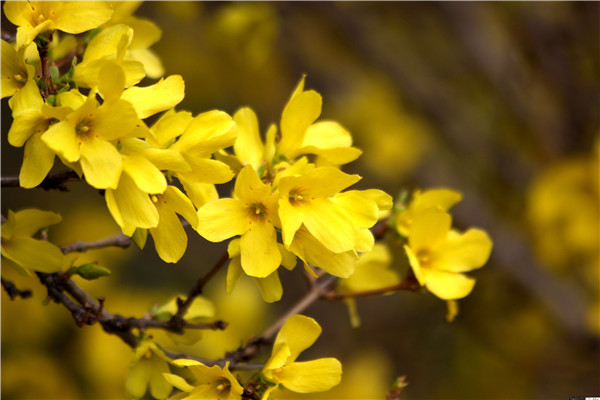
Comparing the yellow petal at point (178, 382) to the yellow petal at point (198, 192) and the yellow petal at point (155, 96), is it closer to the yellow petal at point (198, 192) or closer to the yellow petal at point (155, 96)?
the yellow petal at point (198, 192)

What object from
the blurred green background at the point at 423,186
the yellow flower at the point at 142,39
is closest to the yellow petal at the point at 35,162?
the yellow flower at the point at 142,39

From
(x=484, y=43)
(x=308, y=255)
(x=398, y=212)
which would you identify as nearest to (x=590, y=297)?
(x=484, y=43)

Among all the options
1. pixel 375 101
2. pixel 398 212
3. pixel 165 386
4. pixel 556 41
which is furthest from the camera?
pixel 375 101

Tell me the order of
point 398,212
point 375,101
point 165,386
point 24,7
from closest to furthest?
point 24,7 → point 165,386 → point 398,212 → point 375,101

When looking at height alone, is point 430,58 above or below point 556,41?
below

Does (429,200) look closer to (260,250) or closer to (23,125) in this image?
(260,250)

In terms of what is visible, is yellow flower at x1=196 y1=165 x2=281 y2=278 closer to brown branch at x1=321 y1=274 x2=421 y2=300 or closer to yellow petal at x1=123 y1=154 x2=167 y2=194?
yellow petal at x1=123 y1=154 x2=167 y2=194

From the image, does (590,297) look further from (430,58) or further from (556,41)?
(430,58)
